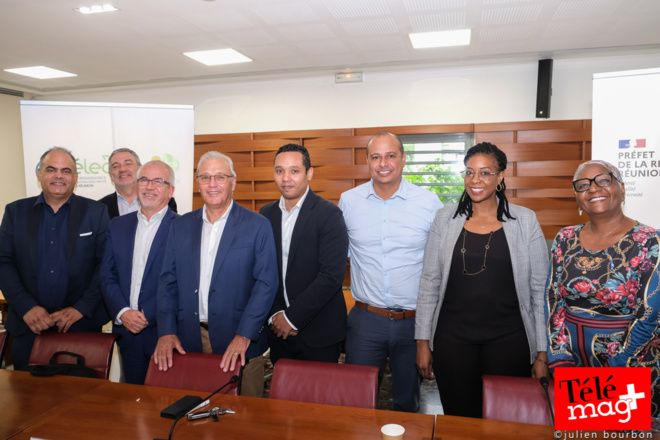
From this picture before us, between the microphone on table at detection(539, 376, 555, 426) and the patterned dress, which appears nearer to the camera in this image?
the microphone on table at detection(539, 376, 555, 426)

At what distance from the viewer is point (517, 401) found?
1694mm

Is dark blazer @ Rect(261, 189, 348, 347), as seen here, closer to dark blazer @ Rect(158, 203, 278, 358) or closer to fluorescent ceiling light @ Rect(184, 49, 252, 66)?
dark blazer @ Rect(158, 203, 278, 358)

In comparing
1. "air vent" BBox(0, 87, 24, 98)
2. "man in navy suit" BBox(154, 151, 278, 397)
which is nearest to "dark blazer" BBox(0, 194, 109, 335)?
"man in navy suit" BBox(154, 151, 278, 397)

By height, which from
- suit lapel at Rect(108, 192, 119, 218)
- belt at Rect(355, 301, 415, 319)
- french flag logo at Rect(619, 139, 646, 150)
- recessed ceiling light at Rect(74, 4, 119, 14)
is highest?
recessed ceiling light at Rect(74, 4, 119, 14)

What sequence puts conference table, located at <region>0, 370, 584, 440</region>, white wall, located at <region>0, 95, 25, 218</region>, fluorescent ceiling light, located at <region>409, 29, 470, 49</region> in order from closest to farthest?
conference table, located at <region>0, 370, 584, 440</region> → fluorescent ceiling light, located at <region>409, 29, 470, 49</region> → white wall, located at <region>0, 95, 25, 218</region>

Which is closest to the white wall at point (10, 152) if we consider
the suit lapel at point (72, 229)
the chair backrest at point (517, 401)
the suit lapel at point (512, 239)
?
the suit lapel at point (72, 229)

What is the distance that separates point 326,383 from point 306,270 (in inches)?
27.3

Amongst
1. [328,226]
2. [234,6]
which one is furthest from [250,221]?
[234,6]

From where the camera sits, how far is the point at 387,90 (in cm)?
653

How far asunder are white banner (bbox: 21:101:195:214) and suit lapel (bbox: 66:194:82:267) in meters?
1.17

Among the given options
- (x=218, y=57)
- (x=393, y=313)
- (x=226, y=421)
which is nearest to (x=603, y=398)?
(x=226, y=421)

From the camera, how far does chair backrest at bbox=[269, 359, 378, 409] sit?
5.97ft

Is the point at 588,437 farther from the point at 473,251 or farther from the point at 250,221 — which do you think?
the point at 250,221

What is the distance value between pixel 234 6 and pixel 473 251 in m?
3.27
